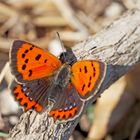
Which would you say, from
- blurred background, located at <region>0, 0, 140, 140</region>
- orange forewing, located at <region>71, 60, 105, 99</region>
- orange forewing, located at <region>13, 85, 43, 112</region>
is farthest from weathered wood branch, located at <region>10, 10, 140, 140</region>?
blurred background, located at <region>0, 0, 140, 140</region>

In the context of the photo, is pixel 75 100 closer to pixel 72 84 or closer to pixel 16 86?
pixel 72 84

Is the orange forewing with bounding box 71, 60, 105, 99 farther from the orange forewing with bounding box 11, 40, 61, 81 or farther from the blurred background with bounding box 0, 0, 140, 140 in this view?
the blurred background with bounding box 0, 0, 140, 140

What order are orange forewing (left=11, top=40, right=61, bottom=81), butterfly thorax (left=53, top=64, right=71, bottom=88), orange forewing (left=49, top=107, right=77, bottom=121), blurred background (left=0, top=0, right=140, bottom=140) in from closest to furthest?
orange forewing (left=49, top=107, right=77, bottom=121) < orange forewing (left=11, top=40, right=61, bottom=81) < butterfly thorax (left=53, top=64, right=71, bottom=88) < blurred background (left=0, top=0, right=140, bottom=140)

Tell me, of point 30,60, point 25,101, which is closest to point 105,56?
point 30,60

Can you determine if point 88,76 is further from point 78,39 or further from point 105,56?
point 78,39

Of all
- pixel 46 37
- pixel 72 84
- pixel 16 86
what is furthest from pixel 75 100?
pixel 46 37
